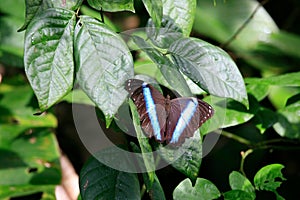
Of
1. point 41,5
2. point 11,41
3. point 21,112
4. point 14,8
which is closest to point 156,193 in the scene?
point 41,5

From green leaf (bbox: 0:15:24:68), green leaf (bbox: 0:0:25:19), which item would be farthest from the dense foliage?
green leaf (bbox: 0:0:25:19)

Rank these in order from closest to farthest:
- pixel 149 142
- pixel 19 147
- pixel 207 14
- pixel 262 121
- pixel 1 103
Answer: pixel 149 142 → pixel 262 121 → pixel 19 147 → pixel 1 103 → pixel 207 14

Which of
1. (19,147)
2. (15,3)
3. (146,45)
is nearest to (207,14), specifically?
(15,3)

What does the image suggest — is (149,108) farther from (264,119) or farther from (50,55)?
(264,119)

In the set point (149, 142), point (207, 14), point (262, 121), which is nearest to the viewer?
point (149, 142)

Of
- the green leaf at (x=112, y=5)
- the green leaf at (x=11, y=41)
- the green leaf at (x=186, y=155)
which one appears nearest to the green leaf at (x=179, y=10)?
the green leaf at (x=112, y=5)

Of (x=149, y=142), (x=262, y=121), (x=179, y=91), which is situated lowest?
(x=262, y=121)

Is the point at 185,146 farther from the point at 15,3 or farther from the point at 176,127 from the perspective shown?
the point at 15,3

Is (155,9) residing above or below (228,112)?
above
